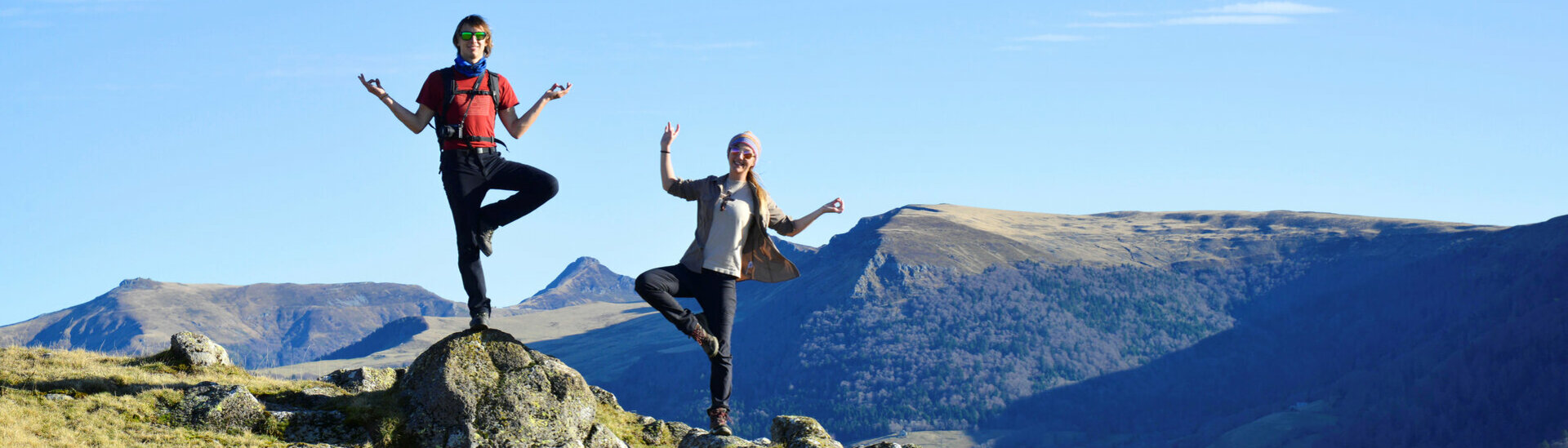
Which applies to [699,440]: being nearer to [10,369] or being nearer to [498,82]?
[498,82]

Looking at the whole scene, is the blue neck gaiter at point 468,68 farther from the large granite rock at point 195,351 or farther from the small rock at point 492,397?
the large granite rock at point 195,351

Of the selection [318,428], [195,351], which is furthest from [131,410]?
[195,351]

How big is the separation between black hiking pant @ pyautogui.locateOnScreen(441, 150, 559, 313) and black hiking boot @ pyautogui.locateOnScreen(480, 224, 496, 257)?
45mm

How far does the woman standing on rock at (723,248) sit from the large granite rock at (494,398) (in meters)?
1.63

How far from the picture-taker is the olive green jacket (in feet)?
49.5

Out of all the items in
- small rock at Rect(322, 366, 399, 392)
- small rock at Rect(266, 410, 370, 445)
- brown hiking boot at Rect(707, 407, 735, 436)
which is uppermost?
small rock at Rect(322, 366, 399, 392)

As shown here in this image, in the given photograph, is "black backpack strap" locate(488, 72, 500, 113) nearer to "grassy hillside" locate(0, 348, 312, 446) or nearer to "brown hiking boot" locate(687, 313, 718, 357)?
"brown hiking boot" locate(687, 313, 718, 357)

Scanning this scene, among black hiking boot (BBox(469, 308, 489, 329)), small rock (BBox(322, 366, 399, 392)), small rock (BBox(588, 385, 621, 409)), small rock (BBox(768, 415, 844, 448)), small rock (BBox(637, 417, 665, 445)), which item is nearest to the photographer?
small rock (BBox(768, 415, 844, 448))

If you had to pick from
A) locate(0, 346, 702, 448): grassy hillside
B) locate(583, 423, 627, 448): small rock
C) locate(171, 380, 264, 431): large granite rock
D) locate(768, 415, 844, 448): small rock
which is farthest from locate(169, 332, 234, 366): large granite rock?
locate(768, 415, 844, 448): small rock

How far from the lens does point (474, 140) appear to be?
15227 mm

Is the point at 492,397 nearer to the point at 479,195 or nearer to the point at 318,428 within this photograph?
the point at 318,428

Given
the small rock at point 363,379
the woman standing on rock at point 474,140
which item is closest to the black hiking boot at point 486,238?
the woman standing on rock at point 474,140

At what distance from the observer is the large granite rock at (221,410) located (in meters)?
14.8

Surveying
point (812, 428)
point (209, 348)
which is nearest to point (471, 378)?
point (812, 428)
